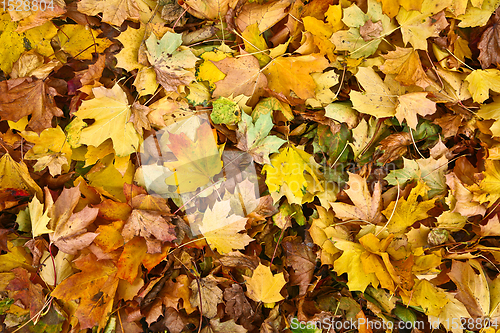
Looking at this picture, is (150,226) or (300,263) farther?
(300,263)

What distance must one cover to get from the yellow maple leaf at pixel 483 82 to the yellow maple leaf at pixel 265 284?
0.90 metres

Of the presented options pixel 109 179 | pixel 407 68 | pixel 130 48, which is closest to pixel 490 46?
pixel 407 68

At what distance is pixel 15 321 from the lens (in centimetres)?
98

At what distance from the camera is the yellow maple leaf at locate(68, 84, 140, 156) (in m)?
0.96

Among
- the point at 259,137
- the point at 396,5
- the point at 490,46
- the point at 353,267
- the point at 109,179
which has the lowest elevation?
the point at 353,267

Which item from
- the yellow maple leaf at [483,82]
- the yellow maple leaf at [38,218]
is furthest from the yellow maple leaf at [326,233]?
the yellow maple leaf at [38,218]

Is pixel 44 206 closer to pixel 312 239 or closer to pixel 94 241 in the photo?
pixel 94 241

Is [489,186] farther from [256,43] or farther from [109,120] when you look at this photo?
[109,120]

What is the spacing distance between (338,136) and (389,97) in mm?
205

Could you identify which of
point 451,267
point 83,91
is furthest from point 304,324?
point 83,91

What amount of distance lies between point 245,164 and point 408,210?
0.58 m

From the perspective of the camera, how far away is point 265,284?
1026mm

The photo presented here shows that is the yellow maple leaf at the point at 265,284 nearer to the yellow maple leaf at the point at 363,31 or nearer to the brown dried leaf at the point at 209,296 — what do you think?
the brown dried leaf at the point at 209,296

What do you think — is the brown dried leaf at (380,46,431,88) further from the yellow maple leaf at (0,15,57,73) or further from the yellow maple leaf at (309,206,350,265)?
the yellow maple leaf at (0,15,57,73)
